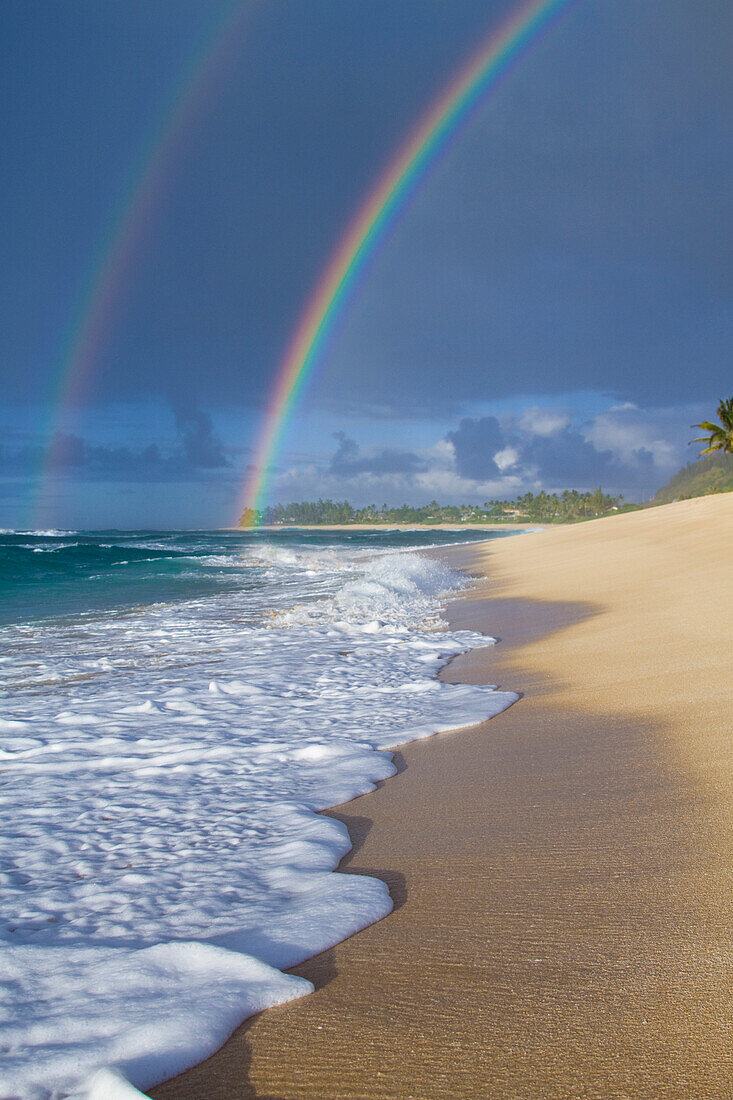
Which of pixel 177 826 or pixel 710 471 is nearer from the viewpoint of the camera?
pixel 177 826

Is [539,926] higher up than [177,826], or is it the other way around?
[539,926]

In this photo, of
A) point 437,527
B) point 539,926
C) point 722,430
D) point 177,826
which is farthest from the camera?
point 437,527

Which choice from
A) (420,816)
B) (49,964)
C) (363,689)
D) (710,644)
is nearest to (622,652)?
(710,644)

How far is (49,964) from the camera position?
210 cm

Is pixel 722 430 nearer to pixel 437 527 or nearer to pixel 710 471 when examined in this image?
pixel 710 471

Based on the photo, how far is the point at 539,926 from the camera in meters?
2.02

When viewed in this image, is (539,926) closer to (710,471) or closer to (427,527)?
(710,471)

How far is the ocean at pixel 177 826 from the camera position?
1.80 meters

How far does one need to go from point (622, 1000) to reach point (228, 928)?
122 cm

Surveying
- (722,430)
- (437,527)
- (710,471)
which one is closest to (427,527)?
(437,527)

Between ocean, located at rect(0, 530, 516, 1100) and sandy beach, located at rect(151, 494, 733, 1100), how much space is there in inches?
6.3

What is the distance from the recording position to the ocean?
1.80 meters

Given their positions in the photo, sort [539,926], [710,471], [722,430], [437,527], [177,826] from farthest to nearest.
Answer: [437,527], [710,471], [722,430], [177,826], [539,926]

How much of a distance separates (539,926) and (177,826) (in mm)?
1786
